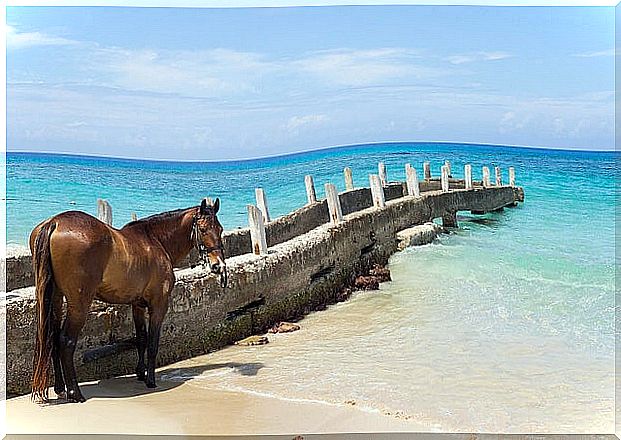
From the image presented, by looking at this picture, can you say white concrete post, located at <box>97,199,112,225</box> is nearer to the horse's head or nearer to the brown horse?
the brown horse

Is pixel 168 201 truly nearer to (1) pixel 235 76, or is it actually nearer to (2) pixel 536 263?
(1) pixel 235 76

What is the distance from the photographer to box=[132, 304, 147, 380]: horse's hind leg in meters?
4.14

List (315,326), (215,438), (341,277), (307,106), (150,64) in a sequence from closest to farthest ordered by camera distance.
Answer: (215,438), (315,326), (341,277), (150,64), (307,106)

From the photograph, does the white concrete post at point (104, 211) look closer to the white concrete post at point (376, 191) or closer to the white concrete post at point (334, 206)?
the white concrete post at point (334, 206)

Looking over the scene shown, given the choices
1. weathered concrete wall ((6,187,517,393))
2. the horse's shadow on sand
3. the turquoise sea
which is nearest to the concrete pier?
weathered concrete wall ((6,187,517,393))

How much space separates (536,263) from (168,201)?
31.2 ft

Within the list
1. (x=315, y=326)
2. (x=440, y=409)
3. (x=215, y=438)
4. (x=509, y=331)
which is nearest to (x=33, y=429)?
(x=215, y=438)

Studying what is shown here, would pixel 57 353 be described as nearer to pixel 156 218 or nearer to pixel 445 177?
pixel 156 218

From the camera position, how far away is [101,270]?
144 inches

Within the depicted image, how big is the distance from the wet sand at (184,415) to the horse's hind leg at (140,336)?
181mm

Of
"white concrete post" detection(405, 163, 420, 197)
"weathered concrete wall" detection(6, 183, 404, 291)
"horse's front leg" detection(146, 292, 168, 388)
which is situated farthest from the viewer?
"white concrete post" detection(405, 163, 420, 197)

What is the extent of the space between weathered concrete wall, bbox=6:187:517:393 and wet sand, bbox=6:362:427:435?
0.25 metres

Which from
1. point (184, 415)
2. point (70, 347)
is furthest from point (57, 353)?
point (184, 415)

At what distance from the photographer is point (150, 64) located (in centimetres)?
973
